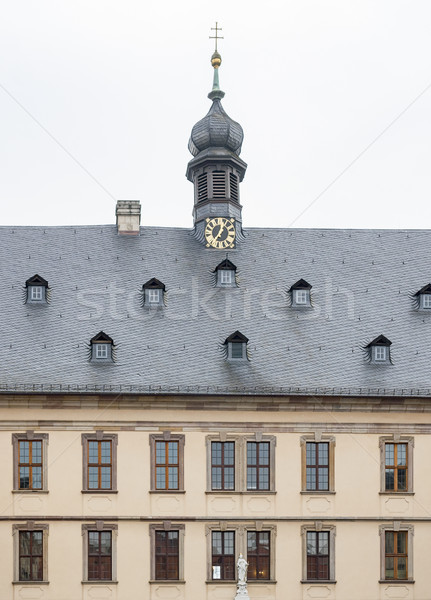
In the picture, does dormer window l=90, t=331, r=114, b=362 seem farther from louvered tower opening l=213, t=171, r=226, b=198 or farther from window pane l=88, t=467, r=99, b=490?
louvered tower opening l=213, t=171, r=226, b=198

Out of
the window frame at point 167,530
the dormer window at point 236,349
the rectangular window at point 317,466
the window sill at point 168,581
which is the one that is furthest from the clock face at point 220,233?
the window sill at point 168,581

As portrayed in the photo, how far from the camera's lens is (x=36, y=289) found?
3969 cm

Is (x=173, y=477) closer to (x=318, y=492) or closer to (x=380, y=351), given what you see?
(x=318, y=492)

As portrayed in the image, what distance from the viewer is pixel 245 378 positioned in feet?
120

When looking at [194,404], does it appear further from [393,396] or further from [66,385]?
[393,396]

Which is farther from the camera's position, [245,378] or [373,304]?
[373,304]

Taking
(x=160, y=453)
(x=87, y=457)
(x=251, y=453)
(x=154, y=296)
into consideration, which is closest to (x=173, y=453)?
(x=160, y=453)

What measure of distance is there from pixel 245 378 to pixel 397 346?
21.3 ft

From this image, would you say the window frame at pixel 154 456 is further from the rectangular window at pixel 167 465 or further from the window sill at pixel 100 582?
the window sill at pixel 100 582

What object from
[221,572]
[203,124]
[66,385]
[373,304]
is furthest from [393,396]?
[203,124]

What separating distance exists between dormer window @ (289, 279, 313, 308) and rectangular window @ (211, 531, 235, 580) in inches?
391

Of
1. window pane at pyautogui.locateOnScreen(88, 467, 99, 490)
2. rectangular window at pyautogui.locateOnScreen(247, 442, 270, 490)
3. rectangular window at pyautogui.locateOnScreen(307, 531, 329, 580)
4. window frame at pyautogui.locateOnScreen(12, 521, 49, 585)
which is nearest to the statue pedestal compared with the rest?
rectangular window at pyautogui.locateOnScreen(307, 531, 329, 580)

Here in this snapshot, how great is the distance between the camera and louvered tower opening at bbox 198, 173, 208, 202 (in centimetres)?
4516

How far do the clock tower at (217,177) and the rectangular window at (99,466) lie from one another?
11465mm
